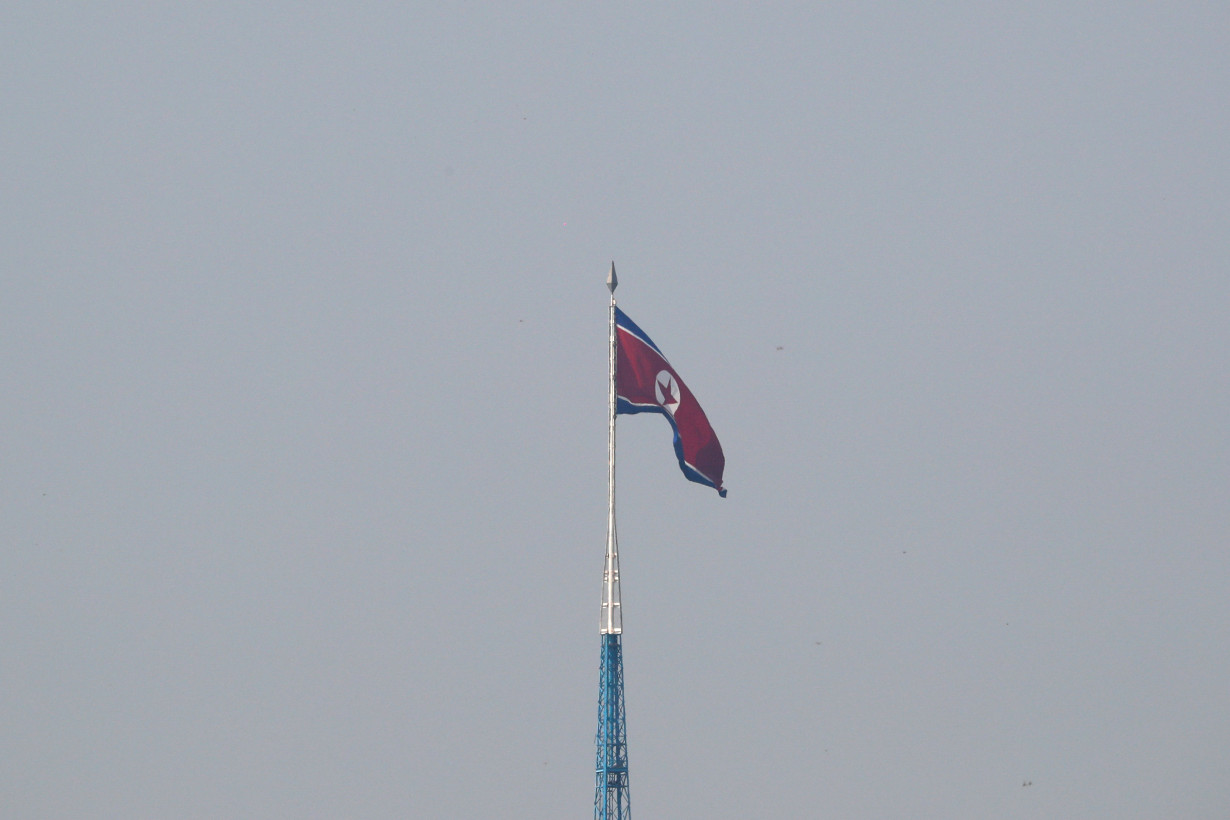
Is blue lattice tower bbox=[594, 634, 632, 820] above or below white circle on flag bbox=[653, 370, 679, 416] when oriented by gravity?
below

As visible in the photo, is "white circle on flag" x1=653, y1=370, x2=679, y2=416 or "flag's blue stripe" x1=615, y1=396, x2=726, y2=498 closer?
"flag's blue stripe" x1=615, y1=396, x2=726, y2=498

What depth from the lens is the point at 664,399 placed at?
106 m

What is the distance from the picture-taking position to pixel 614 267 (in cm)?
10388

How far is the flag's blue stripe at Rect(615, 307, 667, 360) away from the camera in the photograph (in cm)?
10444

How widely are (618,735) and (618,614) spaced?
5122mm

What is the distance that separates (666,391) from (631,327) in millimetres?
3297

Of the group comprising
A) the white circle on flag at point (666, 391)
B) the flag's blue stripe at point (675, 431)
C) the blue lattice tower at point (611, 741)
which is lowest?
the blue lattice tower at point (611, 741)

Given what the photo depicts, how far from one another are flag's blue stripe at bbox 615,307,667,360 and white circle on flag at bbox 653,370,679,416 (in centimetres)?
99

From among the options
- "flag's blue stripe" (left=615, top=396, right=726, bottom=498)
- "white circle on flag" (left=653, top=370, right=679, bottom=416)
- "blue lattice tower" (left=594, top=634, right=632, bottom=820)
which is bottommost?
"blue lattice tower" (left=594, top=634, right=632, bottom=820)

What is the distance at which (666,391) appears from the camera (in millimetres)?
105875

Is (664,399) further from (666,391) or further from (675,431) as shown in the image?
(675,431)

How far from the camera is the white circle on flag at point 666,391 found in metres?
106

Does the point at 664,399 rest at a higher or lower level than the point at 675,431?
higher

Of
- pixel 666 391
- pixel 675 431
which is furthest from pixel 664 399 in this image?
pixel 675 431
